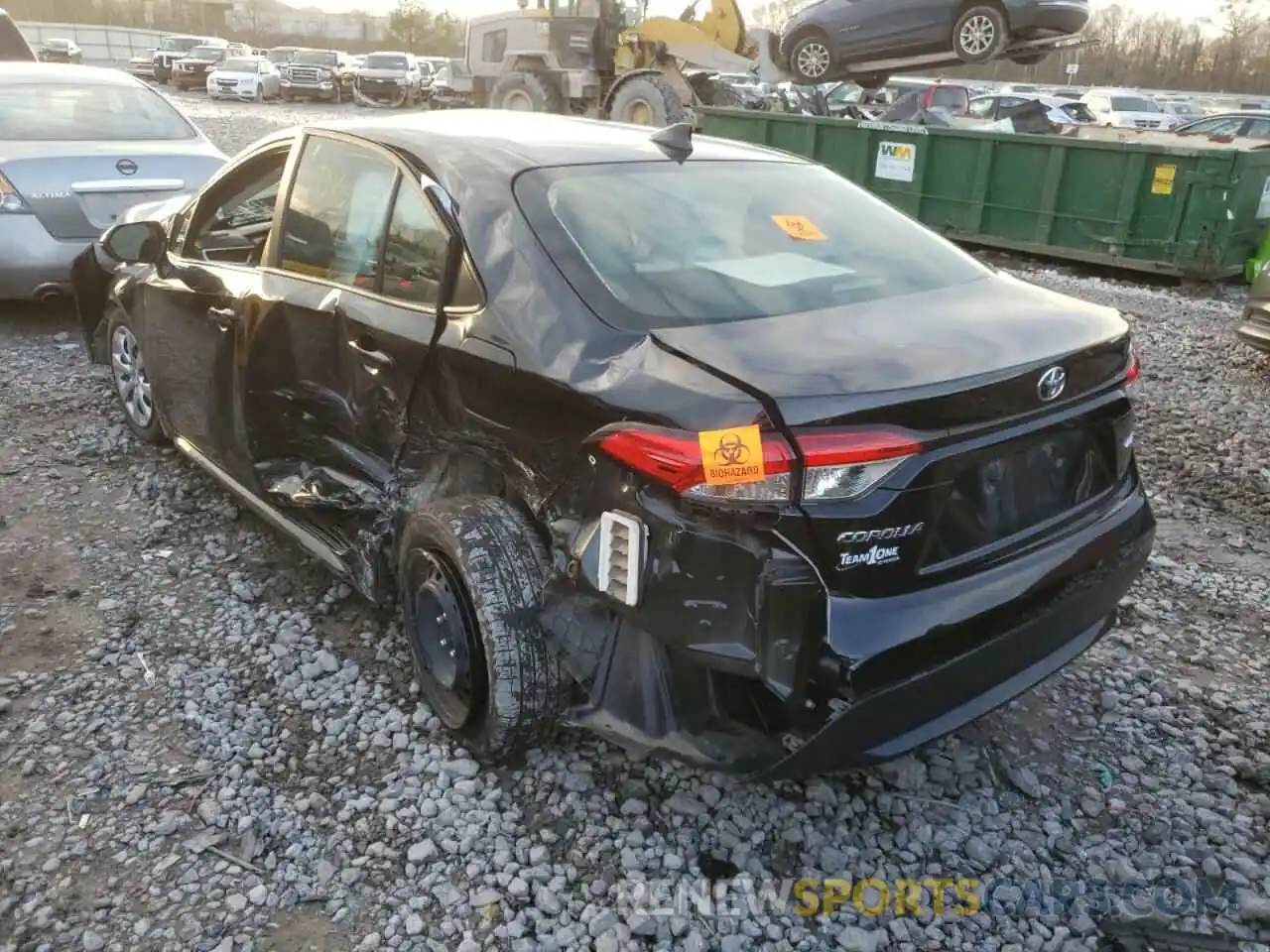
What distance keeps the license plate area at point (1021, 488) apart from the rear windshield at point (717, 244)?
59 cm

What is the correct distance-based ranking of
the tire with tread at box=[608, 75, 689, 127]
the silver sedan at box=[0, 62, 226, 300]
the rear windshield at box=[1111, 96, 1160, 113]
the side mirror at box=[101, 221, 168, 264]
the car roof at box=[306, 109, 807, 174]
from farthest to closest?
the rear windshield at box=[1111, 96, 1160, 113]
the tire with tread at box=[608, 75, 689, 127]
the silver sedan at box=[0, 62, 226, 300]
the side mirror at box=[101, 221, 168, 264]
the car roof at box=[306, 109, 807, 174]

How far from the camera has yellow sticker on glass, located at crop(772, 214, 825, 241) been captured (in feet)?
9.87

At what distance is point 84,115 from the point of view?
7.20 m

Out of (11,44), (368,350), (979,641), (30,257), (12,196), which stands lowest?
(30,257)

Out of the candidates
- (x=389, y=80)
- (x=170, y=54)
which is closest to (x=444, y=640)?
(x=389, y=80)

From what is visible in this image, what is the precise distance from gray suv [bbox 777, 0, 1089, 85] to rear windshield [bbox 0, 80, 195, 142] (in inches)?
340

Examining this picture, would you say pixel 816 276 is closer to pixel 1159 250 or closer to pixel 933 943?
pixel 933 943

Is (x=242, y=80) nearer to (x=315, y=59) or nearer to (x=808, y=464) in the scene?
(x=315, y=59)

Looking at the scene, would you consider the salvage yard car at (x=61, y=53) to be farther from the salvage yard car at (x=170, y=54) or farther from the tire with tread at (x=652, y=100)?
the tire with tread at (x=652, y=100)

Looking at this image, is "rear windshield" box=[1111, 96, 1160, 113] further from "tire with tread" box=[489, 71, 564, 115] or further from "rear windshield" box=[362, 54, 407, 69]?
"rear windshield" box=[362, 54, 407, 69]

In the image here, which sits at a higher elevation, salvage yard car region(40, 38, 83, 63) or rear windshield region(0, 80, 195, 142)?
rear windshield region(0, 80, 195, 142)

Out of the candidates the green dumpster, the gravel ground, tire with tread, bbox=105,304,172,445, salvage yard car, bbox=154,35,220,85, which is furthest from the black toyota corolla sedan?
salvage yard car, bbox=154,35,220,85

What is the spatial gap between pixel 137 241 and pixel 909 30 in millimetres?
10729

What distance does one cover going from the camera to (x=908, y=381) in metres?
2.20
